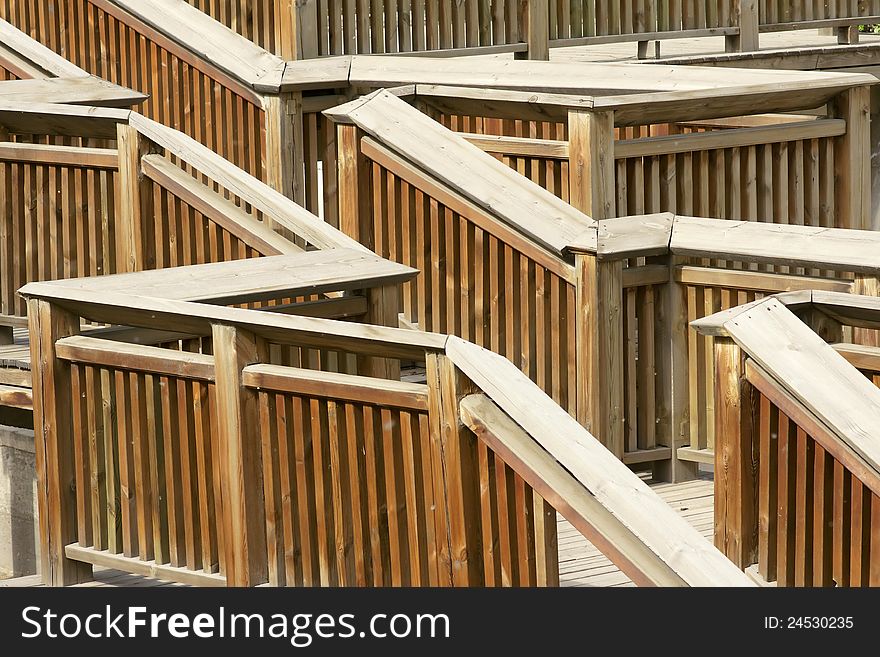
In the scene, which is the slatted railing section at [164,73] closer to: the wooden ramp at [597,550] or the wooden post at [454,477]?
the wooden ramp at [597,550]

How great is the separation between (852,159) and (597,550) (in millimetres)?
2596

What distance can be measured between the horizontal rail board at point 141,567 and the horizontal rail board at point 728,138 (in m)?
2.78

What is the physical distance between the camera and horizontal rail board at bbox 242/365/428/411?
15.1ft

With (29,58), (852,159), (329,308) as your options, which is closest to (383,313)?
(329,308)

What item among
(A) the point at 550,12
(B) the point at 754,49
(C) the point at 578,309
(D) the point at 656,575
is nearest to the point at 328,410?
(D) the point at 656,575

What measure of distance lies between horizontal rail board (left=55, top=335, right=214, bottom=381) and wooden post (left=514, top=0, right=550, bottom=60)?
6.57 meters

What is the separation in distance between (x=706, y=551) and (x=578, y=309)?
9.46ft

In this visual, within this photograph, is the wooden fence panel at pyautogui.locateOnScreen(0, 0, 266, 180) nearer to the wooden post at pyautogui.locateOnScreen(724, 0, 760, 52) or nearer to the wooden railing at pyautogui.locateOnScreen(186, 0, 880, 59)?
the wooden railing at pyautogui.locateOnScreen(186, 0, 880, 59)

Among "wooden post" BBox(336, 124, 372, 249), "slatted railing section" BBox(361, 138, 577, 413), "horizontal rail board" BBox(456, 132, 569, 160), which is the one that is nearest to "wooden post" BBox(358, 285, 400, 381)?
"slatted railing section" BBox(361, 138, 577, 413)

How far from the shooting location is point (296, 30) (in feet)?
32.9

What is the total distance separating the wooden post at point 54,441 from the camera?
555 cm

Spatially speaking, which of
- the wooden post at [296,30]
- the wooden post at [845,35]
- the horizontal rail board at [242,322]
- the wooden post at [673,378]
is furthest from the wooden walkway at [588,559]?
the wooden post at [845,35]

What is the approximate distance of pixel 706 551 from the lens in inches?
152
